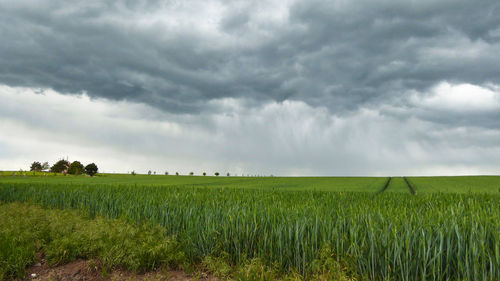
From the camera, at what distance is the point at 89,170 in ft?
136

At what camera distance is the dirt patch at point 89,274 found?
5422mm

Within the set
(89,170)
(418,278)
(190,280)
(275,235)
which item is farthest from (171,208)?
(89,170)

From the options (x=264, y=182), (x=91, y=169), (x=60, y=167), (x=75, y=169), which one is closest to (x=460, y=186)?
(x=264, y=182)

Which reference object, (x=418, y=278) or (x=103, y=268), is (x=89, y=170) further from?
(x=418, y=278)

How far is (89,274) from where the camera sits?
585 centimetres

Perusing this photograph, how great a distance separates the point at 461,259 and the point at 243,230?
310cm

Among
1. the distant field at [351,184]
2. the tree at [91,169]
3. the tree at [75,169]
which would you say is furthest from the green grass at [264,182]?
the tree at [75,169]

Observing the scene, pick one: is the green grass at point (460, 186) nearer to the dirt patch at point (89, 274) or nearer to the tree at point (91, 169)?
the dirt patch at point (89, 274)

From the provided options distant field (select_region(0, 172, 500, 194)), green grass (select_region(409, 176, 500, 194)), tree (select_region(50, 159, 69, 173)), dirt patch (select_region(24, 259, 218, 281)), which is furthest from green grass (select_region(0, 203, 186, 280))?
tree (select_region(50, 159, 69, 173))

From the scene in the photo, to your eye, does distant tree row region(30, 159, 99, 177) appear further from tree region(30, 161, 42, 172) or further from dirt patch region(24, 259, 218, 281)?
dirt patch region(24, 259, 218, 281)

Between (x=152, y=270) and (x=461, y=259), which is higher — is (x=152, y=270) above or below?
below

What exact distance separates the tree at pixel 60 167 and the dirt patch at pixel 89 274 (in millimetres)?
42900

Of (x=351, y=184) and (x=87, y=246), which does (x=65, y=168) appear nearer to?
(x=351, y=184)

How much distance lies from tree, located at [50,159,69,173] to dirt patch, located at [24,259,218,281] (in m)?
42.9
